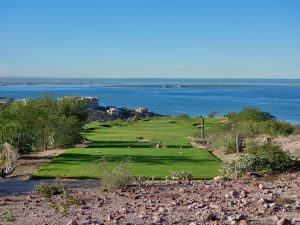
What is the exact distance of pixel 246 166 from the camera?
25.0 m

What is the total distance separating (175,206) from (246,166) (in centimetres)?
929

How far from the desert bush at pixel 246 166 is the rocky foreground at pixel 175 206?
9.62 feet

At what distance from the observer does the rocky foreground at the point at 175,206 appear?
14.1 metres

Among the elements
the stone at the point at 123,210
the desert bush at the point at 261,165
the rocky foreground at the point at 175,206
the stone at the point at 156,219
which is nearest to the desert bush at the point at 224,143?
the desert bush at the point at 261,165

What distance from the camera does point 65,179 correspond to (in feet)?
85.3

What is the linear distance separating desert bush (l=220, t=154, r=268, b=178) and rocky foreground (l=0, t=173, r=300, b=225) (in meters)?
2.93

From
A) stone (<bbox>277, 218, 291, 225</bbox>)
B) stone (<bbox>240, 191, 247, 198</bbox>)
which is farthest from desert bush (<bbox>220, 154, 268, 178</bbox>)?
stone (<bbox>277, 218, 291, 225</bbox>)

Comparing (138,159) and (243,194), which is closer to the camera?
(243,194)

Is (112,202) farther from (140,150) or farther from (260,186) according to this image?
(140,150)

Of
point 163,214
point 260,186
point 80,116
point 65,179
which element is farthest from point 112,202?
point 80,116

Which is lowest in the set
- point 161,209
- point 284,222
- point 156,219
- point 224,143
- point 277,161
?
point 224,143

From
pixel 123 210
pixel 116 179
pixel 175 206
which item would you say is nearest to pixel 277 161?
pixel 116 179

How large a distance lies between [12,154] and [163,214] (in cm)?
1459

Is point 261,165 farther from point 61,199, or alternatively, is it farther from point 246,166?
point 61,199
